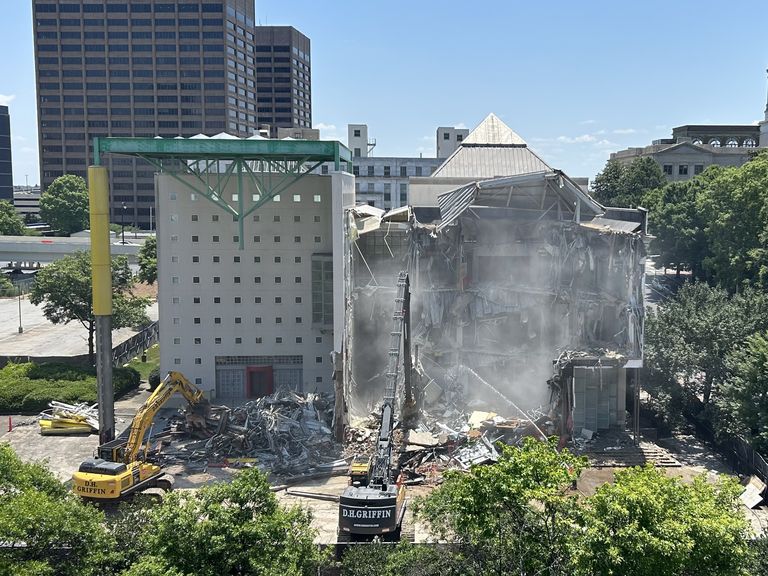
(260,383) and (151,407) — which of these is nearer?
(151,407)

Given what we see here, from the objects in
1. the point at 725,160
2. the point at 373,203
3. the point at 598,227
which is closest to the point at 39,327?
the point at 373,203

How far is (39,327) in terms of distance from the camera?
68.2 meters

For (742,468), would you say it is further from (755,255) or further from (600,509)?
(755,255)

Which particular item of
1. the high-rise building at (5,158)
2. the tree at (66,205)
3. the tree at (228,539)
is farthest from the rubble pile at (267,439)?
the high-rise building at (5,158)

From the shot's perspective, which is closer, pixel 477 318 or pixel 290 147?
pixel 290 147

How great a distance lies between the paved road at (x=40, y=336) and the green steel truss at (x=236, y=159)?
824 inches

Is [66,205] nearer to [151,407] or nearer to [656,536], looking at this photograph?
[151,407]

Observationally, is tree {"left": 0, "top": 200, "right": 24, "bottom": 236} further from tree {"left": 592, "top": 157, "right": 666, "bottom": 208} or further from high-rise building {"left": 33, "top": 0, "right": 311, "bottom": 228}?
tree {"left": 592, "top": 157, "right": 666, "bottom": 208}

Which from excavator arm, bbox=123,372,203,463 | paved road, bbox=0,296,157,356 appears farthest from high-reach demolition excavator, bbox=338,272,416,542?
paved road, bbox=0,296,157,356

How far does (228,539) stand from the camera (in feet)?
59.4

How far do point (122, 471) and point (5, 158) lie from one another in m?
151

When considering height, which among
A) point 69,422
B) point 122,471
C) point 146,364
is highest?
point 122,471

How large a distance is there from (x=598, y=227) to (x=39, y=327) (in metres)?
53.0

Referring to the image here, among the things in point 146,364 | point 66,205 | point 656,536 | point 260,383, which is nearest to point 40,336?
point 146,364
